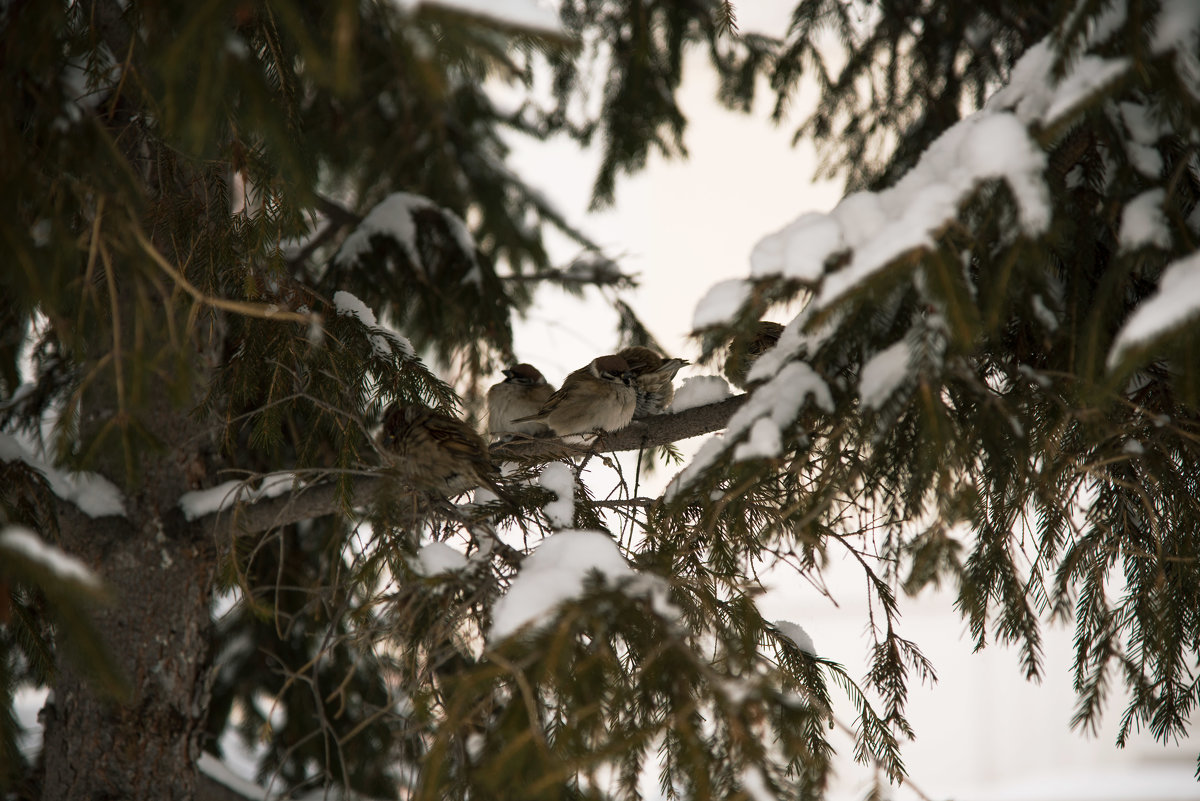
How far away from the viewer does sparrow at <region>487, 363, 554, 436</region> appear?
12.1ft

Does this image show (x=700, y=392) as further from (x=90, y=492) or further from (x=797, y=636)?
(x=90, y=492)

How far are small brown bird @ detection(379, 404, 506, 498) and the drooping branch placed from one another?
0.58ft

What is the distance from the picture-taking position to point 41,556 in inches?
52.1

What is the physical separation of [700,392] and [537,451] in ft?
1.99

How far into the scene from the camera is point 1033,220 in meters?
1.32

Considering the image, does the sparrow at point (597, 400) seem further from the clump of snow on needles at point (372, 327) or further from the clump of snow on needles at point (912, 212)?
the clump of snow on needles at point (912, 212)

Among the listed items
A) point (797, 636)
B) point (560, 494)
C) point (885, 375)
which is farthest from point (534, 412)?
point (885, 375)

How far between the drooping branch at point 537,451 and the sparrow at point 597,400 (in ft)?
1.05

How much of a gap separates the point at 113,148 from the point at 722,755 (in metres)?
1.57

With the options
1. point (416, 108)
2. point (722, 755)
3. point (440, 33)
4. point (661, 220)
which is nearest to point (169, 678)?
point (722, 755)

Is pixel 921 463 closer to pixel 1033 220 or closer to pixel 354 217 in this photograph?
pixel 1033 220

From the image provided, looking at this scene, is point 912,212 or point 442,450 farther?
point 442,450

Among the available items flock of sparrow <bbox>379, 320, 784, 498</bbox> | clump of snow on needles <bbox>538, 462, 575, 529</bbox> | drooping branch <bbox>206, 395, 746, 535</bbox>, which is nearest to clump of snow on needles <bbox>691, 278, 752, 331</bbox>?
flock of sparrow <bbox>379, 320, 784, 498</bbox>

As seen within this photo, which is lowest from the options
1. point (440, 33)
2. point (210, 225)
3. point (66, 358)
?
point (440, 33)
